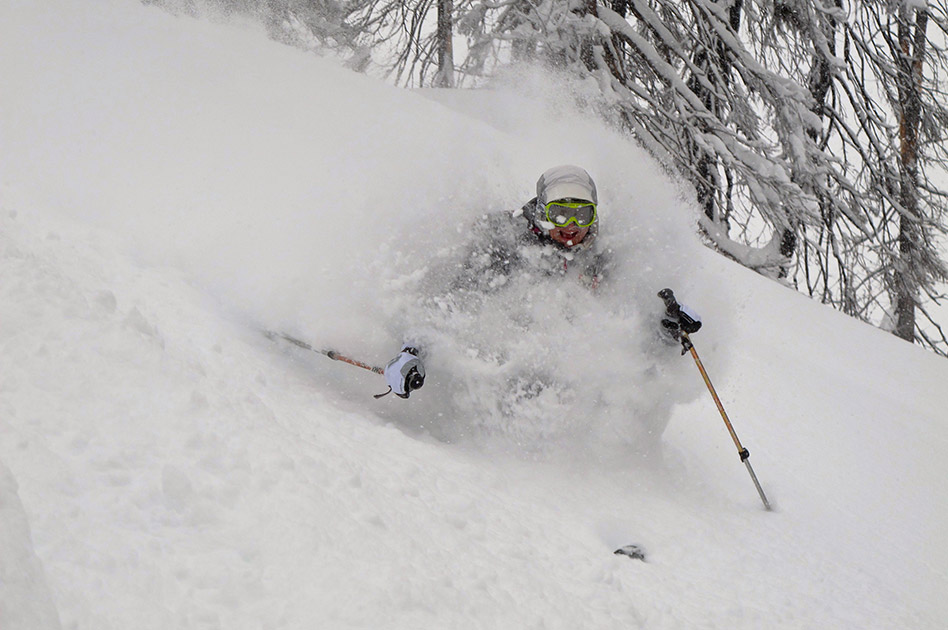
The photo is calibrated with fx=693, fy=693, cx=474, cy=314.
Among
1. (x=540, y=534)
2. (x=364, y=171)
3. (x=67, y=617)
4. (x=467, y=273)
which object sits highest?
(x=364, y=171)

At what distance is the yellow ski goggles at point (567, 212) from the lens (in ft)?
13.1

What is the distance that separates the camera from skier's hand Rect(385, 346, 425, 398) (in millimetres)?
3668

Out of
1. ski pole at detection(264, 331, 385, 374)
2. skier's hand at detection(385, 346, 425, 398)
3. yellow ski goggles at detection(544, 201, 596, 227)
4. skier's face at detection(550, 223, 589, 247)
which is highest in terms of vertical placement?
yellow ski goggles at detection(544, 201, 596, 227)

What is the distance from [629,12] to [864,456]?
6.49 meters

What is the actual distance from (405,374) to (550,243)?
4.01 ft

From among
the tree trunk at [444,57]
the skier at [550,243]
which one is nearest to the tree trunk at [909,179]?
the tree trunk at [444,57]

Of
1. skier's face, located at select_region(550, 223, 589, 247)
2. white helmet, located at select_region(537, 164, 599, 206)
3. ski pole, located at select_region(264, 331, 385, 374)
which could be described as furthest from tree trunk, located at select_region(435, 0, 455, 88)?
ski pole, located at select_region(264, 331, 385, 374)

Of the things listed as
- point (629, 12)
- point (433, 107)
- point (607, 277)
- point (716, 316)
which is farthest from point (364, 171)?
point (629, 12)

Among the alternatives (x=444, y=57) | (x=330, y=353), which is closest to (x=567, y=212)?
(x=330, y=353)

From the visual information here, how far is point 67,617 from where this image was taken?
1510mm

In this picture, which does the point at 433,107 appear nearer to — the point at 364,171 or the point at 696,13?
the point at 364,171

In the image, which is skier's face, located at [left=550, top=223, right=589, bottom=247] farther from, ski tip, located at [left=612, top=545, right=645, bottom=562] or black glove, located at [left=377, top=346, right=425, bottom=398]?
ski tip, located at [left=612, top=545, right=645, bottom=562]

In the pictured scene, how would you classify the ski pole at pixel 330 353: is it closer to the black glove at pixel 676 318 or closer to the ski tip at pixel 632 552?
the ski tip at pixel 632 552

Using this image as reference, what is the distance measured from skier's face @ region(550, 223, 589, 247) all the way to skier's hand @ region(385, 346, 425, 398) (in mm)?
1110
